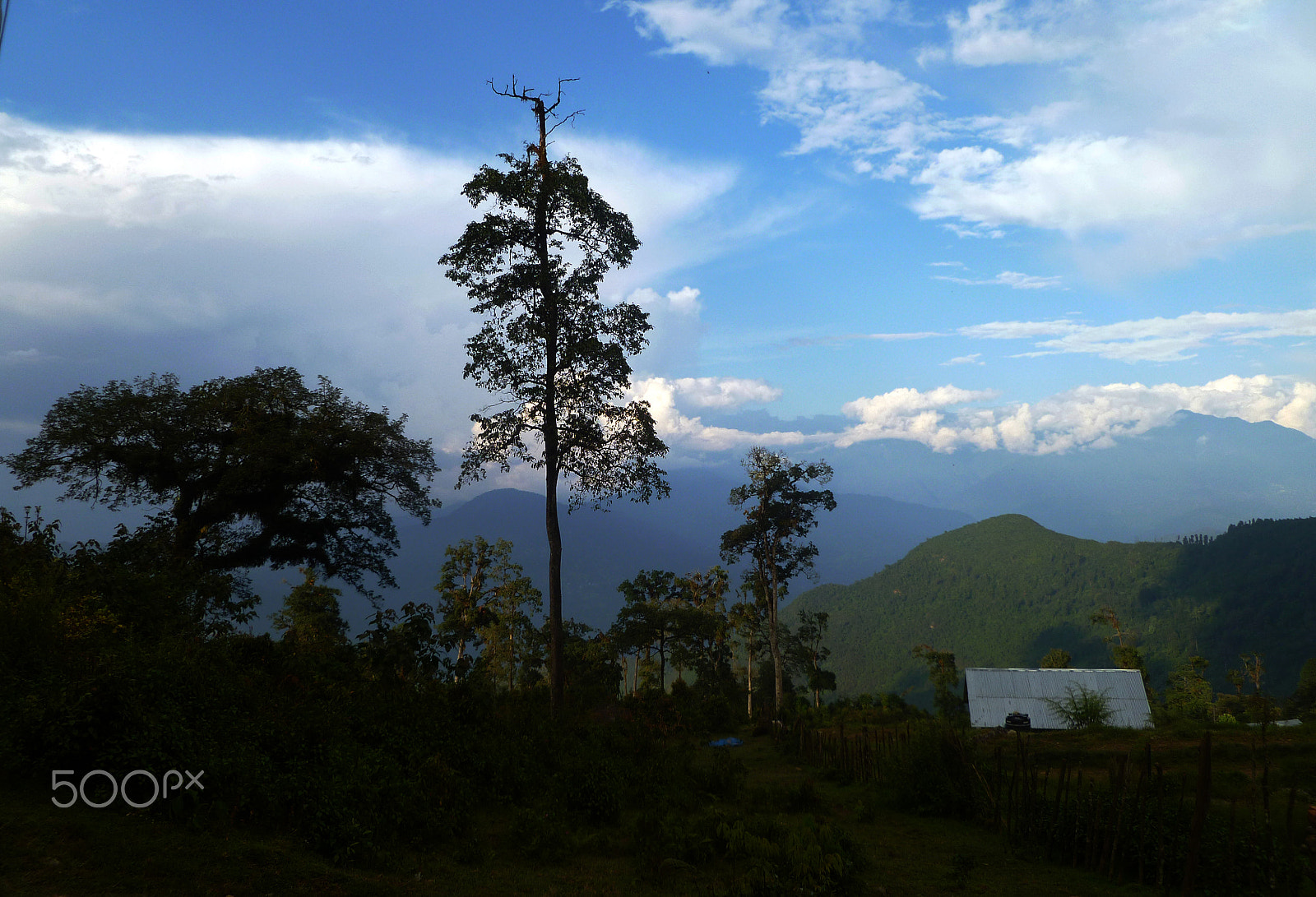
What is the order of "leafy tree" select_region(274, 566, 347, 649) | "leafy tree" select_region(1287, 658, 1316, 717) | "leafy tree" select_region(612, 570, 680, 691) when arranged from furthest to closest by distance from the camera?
1. "leafy tree" select_region(1287, 658, 1316, 717)
2. "leafy tree" select_region(612, 570, 680, 691)
3. "leafy tree" select_region(274, 566, 347, 649)

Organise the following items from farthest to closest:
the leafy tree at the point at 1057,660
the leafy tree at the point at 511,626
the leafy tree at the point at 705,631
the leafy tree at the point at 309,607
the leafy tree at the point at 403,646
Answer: the leafy tree at the point at 1057,660 < the leafy tree at the point at 705,631 < the leafy tree at the point at 511,626 < the leafy tree at the point at 309,607 < the leafy tree at the point at 403,646

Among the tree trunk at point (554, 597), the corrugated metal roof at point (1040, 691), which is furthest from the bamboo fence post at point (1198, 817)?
the corrugated metal roof at point (1040, 691)

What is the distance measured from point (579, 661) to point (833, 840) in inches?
1422

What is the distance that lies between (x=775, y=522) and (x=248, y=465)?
2640cm

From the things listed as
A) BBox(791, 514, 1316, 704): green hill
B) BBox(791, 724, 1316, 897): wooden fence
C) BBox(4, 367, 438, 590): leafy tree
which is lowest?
BBox(791, 514, 1316, 704): green hill

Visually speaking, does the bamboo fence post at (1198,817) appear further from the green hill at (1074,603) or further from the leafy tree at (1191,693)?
the green hill at (1074,603)

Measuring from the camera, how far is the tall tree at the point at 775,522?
37.1 m

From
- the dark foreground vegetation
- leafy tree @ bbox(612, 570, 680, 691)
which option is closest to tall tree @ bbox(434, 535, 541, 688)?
leafy tree @ bbox(612, 570, 680, 691)

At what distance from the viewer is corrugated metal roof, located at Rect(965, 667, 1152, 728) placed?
38.7 m

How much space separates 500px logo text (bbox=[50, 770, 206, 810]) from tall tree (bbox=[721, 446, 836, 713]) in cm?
3084

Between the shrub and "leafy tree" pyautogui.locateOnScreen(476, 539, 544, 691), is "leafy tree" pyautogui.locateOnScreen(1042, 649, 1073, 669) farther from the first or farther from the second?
the shrub

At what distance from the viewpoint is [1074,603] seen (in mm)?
144625

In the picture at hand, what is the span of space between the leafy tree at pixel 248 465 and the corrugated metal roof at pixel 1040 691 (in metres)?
34.5

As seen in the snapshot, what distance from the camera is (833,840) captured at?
8672 mm
